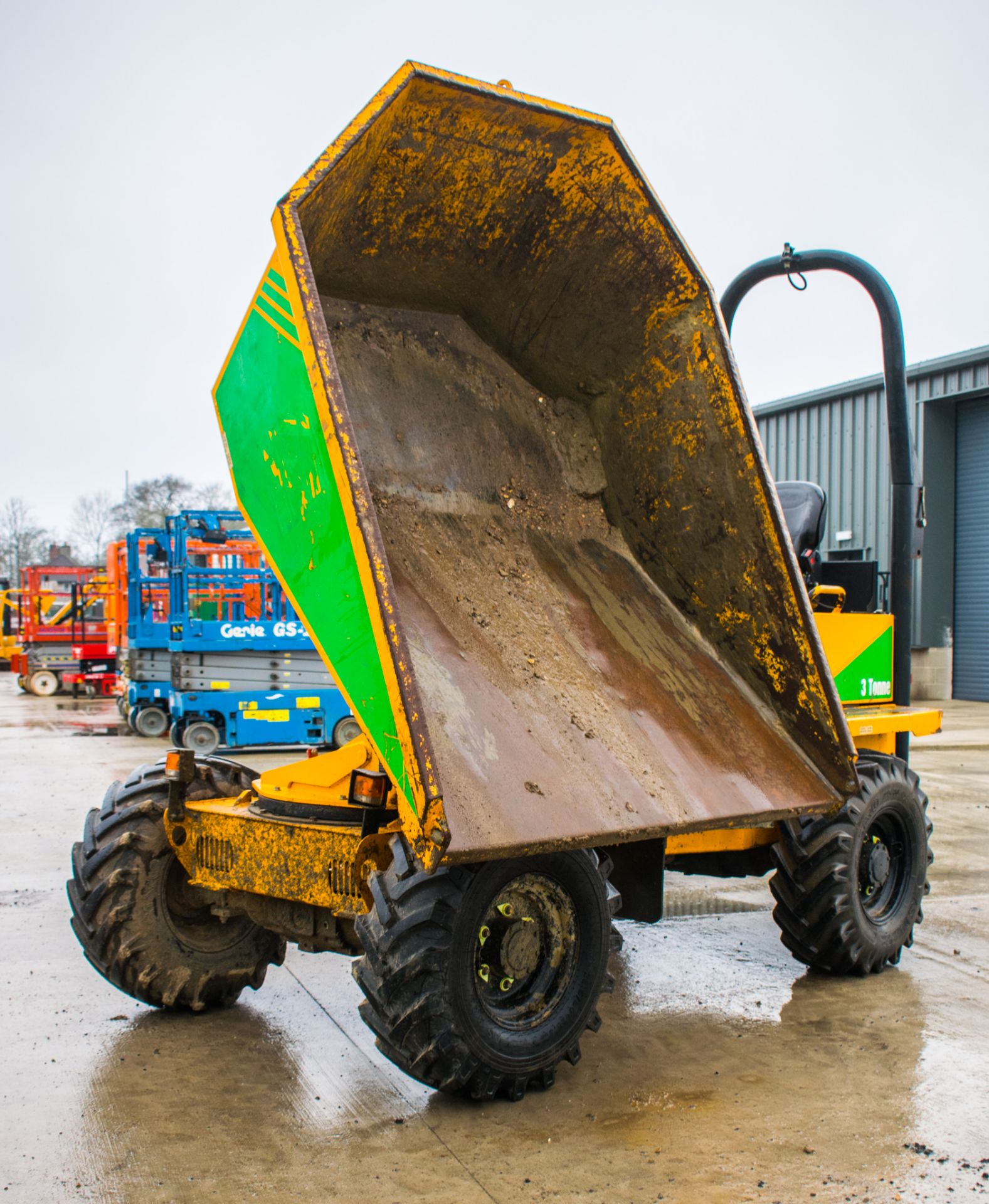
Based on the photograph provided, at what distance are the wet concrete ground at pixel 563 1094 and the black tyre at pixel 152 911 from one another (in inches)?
6.7

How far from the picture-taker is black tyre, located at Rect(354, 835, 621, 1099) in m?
3.24

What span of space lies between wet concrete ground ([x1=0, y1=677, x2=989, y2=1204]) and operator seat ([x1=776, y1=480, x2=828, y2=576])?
1807 millimetres

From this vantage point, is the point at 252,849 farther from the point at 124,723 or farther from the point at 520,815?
the point at 124,723

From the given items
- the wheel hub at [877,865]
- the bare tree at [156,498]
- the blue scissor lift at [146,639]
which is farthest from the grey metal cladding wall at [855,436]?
the bare tree at [156,498]

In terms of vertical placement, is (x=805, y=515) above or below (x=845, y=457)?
below

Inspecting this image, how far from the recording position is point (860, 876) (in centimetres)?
496

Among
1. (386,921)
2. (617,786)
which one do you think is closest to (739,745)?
(617,786)

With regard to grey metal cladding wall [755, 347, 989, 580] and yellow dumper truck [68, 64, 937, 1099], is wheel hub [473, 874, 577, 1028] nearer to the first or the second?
yellow dumper truck [68, 64, 937, 1099]

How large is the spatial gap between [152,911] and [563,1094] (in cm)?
161

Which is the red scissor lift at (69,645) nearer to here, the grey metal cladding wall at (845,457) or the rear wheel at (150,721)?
the rear wheel at (150,721)

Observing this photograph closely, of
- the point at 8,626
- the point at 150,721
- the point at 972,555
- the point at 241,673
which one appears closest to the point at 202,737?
the point at 241,673

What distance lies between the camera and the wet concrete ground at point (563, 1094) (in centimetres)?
313

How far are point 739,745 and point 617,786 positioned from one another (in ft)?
2.23

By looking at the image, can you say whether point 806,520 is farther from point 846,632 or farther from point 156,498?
point 156,498
